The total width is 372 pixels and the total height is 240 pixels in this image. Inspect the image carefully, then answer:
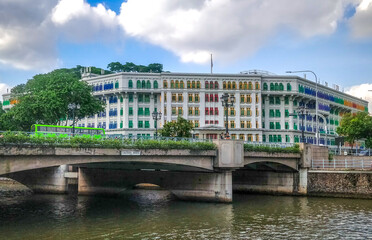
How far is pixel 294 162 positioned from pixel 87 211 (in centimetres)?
2589

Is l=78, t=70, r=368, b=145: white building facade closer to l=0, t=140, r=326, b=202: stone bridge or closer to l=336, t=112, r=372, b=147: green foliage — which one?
l=336, t=112, r=372, b=147: green foliage

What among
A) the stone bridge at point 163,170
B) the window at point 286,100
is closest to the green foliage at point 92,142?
the stone bridge at point 163,170

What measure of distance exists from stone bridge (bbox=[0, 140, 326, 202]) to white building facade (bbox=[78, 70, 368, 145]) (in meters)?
49.1

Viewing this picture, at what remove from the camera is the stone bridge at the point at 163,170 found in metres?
32.3

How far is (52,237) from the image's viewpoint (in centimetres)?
2841

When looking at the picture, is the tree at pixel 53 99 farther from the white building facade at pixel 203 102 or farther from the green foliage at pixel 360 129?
the green foliage at pixel 360 129

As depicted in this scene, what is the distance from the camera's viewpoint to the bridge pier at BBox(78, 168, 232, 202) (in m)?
44.2

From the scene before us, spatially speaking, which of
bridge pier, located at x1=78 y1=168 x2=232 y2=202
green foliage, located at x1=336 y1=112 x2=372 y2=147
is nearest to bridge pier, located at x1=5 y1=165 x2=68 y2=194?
bridge pier, located at x1=78 y1=168 x2=232 y2=202

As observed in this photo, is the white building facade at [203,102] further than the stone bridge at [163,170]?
Yes

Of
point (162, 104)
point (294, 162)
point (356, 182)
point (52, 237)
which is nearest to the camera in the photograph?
point (52, 237)

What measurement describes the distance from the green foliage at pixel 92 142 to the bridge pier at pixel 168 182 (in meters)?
3.72

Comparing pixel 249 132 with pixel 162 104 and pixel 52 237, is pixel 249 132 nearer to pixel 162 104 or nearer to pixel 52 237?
pixel 162 104

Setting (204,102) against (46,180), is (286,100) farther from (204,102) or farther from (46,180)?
(46,180)

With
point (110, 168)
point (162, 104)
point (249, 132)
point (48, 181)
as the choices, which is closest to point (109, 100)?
point (162, 104)
